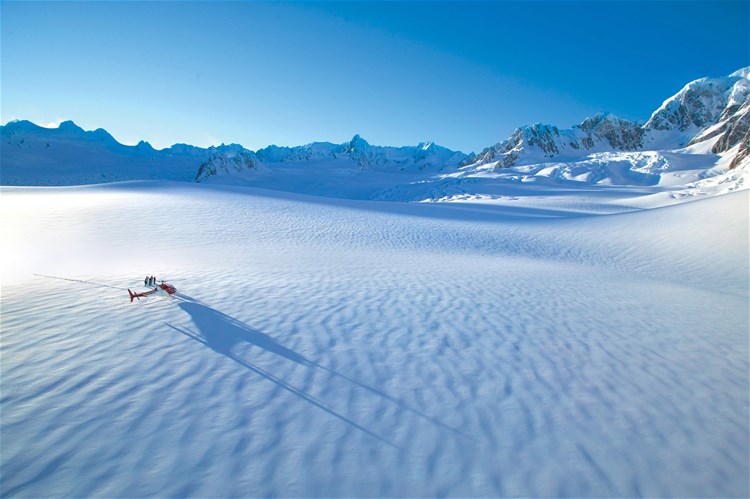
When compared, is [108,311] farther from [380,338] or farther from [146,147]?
[146,147]

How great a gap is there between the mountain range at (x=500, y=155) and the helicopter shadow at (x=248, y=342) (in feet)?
182

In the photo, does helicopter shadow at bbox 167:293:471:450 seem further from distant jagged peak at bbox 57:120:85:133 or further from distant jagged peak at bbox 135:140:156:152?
distant jagged peak at bbox 57:120:85:133

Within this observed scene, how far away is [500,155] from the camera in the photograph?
11288 centimetres

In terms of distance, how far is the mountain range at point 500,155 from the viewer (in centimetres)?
6725

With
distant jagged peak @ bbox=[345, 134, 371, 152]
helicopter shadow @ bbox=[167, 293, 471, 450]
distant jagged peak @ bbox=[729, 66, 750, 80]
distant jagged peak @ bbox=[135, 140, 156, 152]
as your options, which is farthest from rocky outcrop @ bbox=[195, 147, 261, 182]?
distant jagged peak @ bbox=[729, 66, 750, 80]

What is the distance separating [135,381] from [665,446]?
6.30 m

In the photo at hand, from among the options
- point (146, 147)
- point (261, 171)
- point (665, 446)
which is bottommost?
point (665, 446)

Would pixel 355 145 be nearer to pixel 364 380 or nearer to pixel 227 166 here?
pixel 227 166

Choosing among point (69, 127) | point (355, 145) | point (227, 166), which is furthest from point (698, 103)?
point (69, 127)

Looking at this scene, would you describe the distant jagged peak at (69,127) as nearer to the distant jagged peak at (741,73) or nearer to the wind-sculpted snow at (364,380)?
the wind-sculpted snow at (364,380)

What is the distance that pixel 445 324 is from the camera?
238 inches

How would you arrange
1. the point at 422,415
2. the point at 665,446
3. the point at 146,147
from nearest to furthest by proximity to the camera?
the point at 665,446 → the point at 422,415 → the point at 146,147

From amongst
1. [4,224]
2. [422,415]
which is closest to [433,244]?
[422,415]

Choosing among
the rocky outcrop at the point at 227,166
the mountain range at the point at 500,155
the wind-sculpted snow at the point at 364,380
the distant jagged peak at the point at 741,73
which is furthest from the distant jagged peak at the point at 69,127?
the distant jagged peak at the point at 741,73
